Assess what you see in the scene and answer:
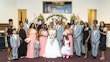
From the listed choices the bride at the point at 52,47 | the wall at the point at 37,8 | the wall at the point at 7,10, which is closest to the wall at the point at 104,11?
the wall at the point at 37,8

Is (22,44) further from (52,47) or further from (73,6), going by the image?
(73,6)

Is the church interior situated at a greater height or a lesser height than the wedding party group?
greater

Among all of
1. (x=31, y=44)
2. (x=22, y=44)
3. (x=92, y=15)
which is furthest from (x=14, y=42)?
(x=92, y=15)

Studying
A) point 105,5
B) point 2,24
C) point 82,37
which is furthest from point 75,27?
point 2,24

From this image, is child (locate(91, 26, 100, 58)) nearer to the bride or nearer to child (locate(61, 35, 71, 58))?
child (locate(61, 35, 71, 58))

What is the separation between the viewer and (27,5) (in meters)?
14.7

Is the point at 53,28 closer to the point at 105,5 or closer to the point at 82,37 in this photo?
the point at 82,37

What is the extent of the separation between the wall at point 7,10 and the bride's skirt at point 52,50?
176 inches

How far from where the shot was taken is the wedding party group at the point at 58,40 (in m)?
9.62

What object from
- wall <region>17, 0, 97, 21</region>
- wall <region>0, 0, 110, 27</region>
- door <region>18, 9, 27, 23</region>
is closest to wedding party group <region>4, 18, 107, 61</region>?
wall <region>0, 0, 110, 27</region>

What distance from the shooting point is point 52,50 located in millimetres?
9969

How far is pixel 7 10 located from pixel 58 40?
4.61 metres

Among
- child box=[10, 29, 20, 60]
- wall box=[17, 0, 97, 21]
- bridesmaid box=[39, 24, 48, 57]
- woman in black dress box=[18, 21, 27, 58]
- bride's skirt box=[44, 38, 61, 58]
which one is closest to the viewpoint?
child box=[10, 29, 20, 60]

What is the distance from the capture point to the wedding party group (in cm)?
962
